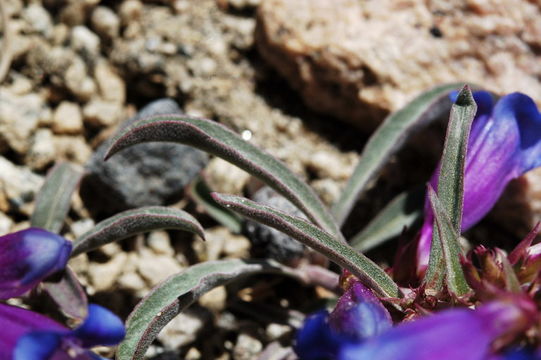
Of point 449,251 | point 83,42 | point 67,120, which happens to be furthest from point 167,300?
point 83,42

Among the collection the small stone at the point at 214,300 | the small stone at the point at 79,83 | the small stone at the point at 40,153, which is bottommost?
the small stone at the point at 214,300

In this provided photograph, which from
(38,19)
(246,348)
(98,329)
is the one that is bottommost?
(246,348)

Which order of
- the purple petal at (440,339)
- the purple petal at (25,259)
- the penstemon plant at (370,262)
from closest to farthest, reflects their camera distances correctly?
the purple petal at (440,339)
the penstemon plant at (370,262)
the purple petal at (25,259)

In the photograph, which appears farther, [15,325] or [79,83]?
[79,83]

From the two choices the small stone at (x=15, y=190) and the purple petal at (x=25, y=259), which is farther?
the small stone at (x=15, y=190)

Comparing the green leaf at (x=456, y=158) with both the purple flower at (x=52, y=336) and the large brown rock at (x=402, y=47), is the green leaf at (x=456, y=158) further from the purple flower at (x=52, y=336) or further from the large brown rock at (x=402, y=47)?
the purple flower at (x=52, y=336)

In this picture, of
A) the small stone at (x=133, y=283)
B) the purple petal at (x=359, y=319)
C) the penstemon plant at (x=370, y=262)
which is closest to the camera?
the penstemon plant at (x=370, y=262)

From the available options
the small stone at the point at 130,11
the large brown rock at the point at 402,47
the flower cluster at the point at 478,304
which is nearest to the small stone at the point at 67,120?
the small stone at the point at 130,11

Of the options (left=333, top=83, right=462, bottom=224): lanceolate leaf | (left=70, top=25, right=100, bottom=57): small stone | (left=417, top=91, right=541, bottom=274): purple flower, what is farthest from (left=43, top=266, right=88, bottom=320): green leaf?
(left=70, top=25, right=100, bottom=57): small stone

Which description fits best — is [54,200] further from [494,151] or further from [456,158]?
[494,151]
